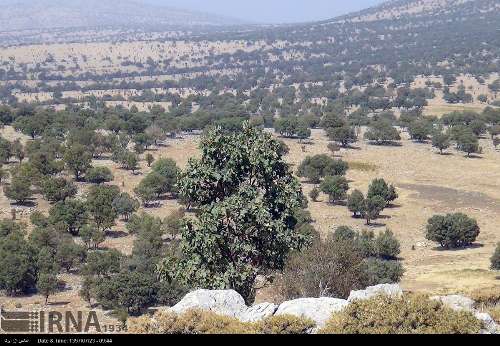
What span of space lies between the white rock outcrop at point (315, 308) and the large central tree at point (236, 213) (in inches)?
160

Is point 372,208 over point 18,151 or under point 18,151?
under

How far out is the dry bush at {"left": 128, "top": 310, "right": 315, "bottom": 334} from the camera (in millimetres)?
11594

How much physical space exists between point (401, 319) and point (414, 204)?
49769 mm

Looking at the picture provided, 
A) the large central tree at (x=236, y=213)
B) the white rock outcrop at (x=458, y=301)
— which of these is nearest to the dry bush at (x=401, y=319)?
the white rock outcrop at (x=458, y=301)

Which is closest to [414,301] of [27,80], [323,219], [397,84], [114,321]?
[114,321]

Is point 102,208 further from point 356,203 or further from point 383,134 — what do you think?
point 383,134

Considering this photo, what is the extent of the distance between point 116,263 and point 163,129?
169ft

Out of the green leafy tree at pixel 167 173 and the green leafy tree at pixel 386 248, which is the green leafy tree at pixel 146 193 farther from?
the green leafy tree at pixel 386 248

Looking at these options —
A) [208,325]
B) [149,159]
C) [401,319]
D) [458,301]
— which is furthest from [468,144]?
[208,325]

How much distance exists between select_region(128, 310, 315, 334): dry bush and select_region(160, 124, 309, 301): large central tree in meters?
4.84

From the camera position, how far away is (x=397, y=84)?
17738 centimetres

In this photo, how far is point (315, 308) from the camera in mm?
13102

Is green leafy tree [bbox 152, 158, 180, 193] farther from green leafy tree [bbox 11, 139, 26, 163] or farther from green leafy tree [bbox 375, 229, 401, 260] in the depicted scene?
green leafy tree [bbox 375, 229, 401, 260]

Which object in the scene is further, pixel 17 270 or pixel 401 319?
pixel 17 270
